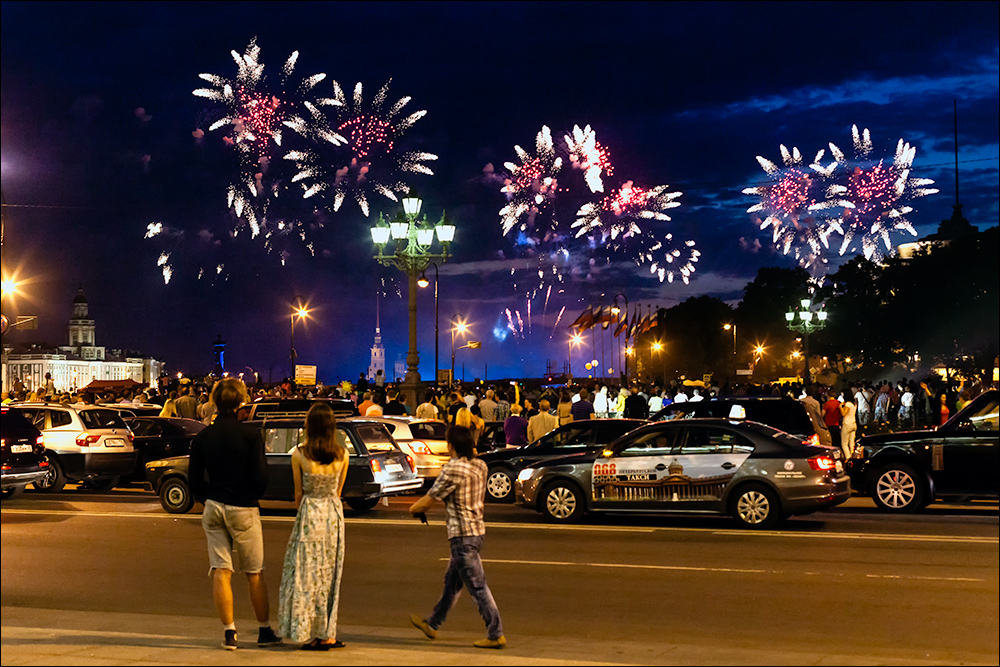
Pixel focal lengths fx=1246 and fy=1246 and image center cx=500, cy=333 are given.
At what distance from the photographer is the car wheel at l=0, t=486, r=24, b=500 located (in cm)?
2066

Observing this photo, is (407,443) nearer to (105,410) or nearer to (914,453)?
(105,410)

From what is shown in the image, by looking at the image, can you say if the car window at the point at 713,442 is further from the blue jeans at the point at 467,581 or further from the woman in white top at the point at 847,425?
the woman in white top at the point at 847,425

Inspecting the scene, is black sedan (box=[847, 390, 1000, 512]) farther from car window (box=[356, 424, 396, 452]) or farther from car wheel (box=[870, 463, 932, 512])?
car window (box=[356, 424, 396, 452])

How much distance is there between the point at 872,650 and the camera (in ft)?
28.6

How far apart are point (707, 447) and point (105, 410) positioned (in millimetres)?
13069

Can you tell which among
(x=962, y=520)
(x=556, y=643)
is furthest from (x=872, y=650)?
(x=962, y=520)

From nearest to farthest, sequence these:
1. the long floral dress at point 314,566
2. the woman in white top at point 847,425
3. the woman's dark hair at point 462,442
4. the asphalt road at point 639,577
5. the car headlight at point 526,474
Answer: the long floral dress at point 314,566 < the woman's dark hair at point 462,442 < the asphalt road at point 639,577 < the car headlight at point 526,474 < the woman in white top at point 847,425

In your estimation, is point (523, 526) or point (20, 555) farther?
point (523, 526)

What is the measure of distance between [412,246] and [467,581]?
22.1 m

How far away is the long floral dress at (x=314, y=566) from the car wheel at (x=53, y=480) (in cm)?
1629

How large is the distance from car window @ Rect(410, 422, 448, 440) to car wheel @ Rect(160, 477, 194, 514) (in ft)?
14.6

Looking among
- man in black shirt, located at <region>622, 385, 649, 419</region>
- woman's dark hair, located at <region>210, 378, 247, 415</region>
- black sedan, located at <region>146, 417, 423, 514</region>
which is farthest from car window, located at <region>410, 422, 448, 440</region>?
woman's dark hair, located at <region>210, 378, 247, 415</region>

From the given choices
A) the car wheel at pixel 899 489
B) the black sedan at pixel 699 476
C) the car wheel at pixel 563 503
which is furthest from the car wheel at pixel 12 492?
the car wheel at pixel 899 489

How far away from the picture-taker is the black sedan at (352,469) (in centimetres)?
1900
